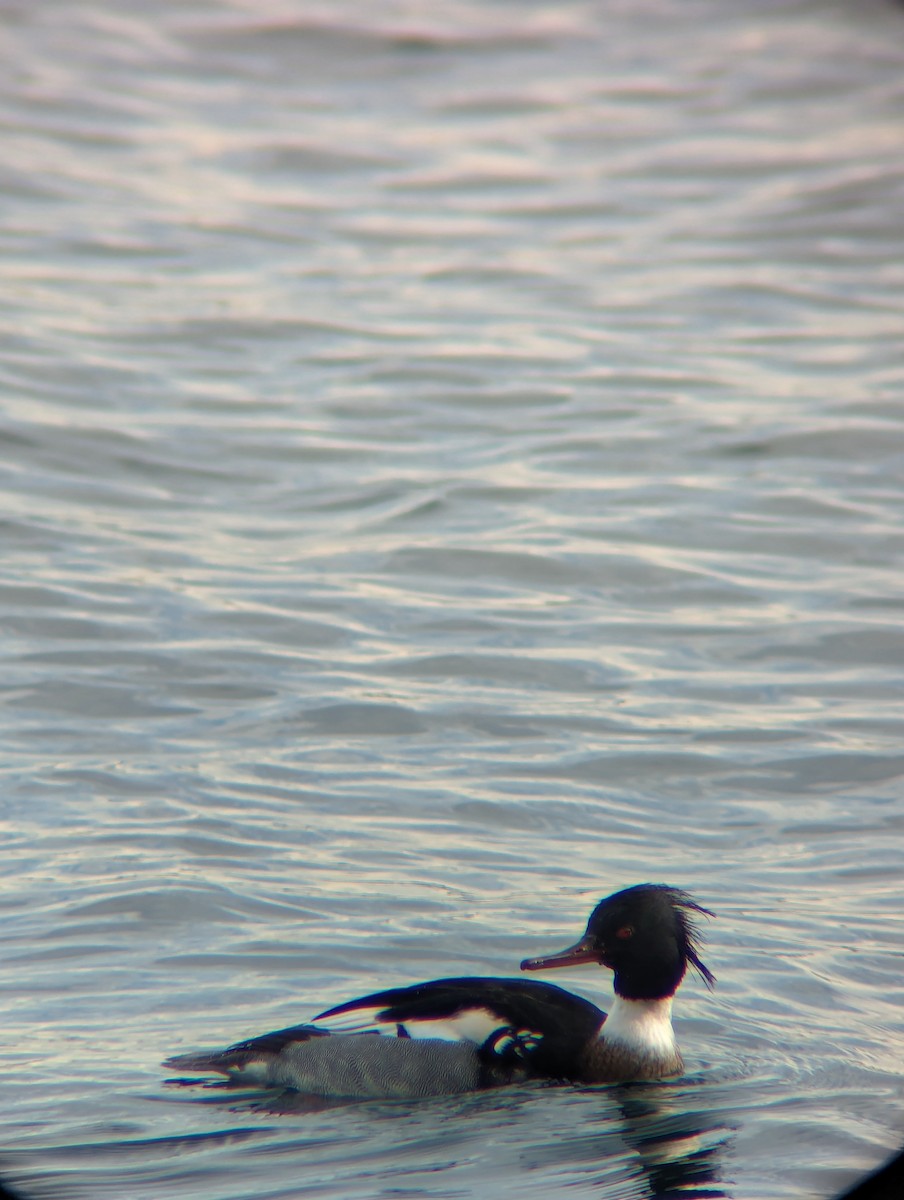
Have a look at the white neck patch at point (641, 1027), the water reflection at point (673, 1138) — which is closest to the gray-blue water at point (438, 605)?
the water reflection at point (673, 1138)

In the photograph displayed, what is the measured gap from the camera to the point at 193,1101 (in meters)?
4.70

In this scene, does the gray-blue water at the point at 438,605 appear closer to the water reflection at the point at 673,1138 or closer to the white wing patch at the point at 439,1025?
the water reflection at the point at 673,1138

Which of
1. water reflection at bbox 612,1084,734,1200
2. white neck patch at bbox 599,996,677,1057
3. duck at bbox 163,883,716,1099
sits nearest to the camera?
water reflection at bbox 612,1084,734,1200

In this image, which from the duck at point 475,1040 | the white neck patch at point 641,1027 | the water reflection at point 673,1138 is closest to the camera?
the water reflection at point 673,1138

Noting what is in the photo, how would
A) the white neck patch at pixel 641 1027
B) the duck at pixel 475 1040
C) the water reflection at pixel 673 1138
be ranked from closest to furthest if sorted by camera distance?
the water reflection at pixel 673 1138 < the duck at pixel 475 1040 < the white neck patch at pixel 641 1027

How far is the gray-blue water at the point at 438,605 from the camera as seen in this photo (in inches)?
192

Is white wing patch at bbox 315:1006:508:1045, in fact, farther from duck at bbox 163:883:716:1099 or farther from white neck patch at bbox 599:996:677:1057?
white neck patch at bbox 599:996:677:1057

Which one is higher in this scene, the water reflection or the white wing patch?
the white wing patch

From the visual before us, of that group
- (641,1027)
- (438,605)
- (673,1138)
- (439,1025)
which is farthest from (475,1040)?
(438,605)

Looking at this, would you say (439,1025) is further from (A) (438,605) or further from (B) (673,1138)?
(A) (438,605)

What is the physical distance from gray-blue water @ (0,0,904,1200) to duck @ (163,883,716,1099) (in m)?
0.09

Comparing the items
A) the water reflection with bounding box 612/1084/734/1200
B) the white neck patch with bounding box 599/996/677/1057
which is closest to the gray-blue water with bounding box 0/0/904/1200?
the water reflection with bounding box 612/1084/734/1200

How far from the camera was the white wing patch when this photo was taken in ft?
15.9

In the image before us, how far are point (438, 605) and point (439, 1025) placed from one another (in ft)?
16.4
